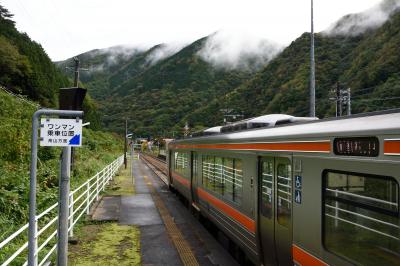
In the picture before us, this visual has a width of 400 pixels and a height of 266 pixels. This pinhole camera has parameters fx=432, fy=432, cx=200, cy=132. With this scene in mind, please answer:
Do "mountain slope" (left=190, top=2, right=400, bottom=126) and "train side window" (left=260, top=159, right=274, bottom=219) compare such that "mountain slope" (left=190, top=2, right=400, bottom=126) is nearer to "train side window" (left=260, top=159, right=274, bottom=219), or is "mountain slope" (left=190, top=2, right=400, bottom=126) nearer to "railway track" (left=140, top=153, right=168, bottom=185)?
"railway track" (left=140, top=153, right=168, bottom=185)

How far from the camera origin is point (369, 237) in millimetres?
4176

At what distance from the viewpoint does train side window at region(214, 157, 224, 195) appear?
1047 centimetres

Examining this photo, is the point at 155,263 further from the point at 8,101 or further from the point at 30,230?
the point at 8,101

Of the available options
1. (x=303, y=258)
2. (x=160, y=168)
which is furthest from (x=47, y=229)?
(x=160, y=168)

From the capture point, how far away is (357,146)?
4309mm

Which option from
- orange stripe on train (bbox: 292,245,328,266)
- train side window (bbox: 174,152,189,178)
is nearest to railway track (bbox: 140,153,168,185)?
train side window (bbox: 174,152,189,178)

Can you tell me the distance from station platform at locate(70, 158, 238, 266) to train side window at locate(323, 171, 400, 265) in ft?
15.1

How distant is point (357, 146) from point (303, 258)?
1.84m

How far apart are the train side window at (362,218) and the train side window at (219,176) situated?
5516 millimetres

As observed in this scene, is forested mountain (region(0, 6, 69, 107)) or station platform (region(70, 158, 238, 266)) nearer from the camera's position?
station platform (region(70, 158, 238, 266))

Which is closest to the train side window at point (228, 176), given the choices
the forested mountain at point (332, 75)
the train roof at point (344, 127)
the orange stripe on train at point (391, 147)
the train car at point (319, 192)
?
the train car at point (319, 192)

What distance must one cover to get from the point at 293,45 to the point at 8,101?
53.6 m

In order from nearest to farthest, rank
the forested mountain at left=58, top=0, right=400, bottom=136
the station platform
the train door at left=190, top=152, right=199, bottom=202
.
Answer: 1. the station platform
2. the train door at left=190, top=152, right=199, bottom=202
3. the forested mountain at left=58, top=0, right=400, bottom=136

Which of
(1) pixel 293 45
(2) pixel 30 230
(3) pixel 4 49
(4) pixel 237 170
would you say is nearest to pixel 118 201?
(4) pixel 237 170
